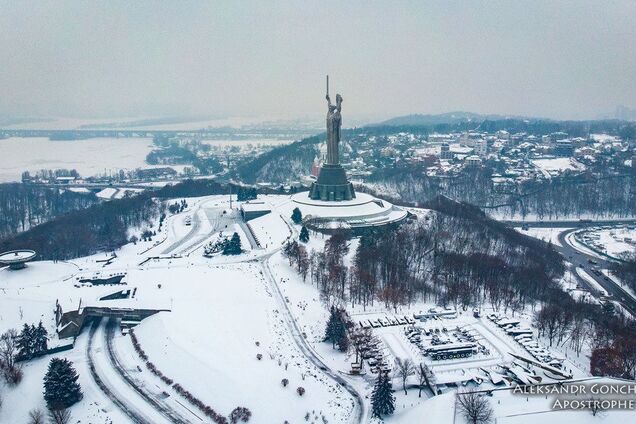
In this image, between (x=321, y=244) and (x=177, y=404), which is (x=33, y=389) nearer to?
(x=177, y=404)

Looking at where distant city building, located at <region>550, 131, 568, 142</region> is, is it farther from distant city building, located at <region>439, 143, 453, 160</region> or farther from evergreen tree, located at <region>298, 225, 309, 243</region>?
evergreen tree, located at <region>298, 225, 309, 243</region>

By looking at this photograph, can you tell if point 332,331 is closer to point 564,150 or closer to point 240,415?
point 240,415

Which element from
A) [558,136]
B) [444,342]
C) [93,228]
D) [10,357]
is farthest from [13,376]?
[558,136]

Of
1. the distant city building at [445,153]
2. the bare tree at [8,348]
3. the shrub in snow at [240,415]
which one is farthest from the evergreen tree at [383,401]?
the distant city building at [445,153]

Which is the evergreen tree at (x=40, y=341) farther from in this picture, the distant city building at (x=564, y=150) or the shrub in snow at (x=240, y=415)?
the distant city building at (x=564, y=150)

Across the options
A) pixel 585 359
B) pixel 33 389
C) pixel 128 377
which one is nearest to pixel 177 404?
pixel 128 377

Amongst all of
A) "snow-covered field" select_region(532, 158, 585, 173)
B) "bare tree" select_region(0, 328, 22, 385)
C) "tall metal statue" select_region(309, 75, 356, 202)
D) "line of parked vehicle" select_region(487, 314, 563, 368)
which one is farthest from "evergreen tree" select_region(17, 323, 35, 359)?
"snow-covered field" select_region(532, 158, 585, 173)
